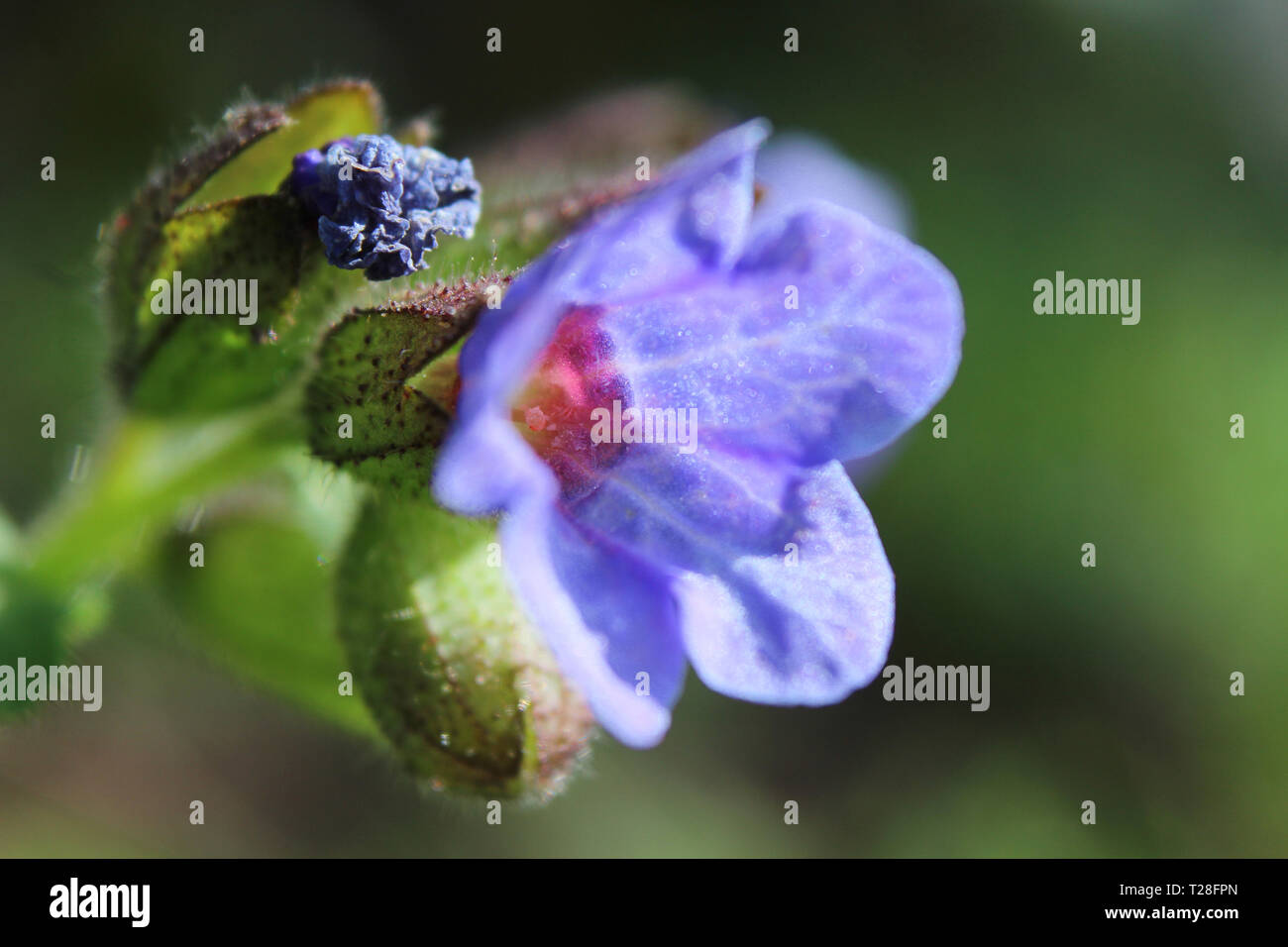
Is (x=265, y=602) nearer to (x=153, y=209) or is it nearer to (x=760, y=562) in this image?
(x=153, y=209)

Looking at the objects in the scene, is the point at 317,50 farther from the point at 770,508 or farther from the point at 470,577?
the point at 770,508

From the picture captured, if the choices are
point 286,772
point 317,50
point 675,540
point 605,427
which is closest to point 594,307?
point 605,427

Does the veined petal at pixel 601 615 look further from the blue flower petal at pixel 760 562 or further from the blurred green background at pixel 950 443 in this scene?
the blurred green background at pixel 950 443

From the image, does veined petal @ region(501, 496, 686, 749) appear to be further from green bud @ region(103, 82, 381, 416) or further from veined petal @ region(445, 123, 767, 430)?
green bud @ region(103, 82, 381, 416)

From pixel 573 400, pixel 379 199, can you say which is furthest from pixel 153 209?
pixel 573 400

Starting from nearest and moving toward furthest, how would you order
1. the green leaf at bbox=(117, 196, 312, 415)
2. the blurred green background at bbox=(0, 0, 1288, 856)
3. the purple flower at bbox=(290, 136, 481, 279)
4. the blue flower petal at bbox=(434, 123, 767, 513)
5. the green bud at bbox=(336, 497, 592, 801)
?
1. the blue flower petal at bbox=(434, 123, 767, 513)
2. the purple flower at bbox=(290, 136, 481, 279)
3. the green leaf at bbox=(117, 196, 312, 415)
4. the green bud at bbox=(336, 497, 592, 801)
5. the blurred green background at bbox=(0, 0, 1288, 856)

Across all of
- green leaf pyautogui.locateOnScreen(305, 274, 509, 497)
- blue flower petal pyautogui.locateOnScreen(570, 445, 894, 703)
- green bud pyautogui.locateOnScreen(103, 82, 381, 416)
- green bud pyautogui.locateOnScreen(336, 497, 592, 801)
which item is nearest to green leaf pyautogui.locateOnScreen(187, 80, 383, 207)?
green bud pyautogui.locateOnScreen(103, 82, 381, 416)
